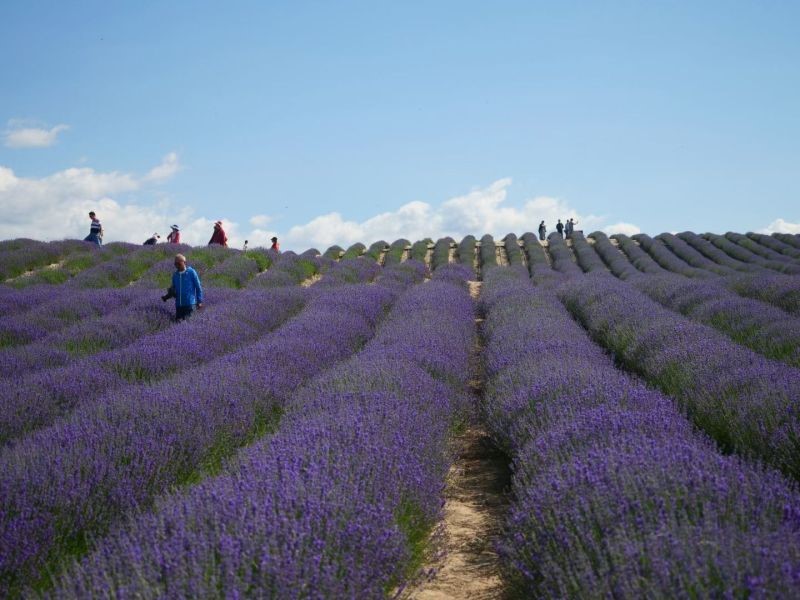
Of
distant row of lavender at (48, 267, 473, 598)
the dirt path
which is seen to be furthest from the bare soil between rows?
distant row of lavender at (48, 267, 473, 598)

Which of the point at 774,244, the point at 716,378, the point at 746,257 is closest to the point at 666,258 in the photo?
the point at 746,257

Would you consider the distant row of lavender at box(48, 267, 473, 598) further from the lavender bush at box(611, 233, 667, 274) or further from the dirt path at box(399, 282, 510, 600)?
the lavender bush at box(611, 233, 667, 274)

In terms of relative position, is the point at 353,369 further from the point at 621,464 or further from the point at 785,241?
the point at 785,241

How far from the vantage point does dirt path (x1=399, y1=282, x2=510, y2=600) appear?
300 cm

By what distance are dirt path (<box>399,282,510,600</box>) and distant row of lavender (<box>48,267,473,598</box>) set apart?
0.15m

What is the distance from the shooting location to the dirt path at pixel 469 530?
9.84 feet

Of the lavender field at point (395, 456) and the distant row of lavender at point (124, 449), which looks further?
the distant row of lavender at point (124, 449)

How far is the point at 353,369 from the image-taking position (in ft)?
16.0

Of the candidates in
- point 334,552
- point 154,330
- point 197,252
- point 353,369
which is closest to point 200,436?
point 353,369

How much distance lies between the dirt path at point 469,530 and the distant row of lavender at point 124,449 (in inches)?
46.6

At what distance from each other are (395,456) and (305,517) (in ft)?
2.70

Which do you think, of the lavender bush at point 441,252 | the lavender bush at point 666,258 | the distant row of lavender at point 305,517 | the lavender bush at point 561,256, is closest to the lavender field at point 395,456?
the distant row of lavender at point 305,517

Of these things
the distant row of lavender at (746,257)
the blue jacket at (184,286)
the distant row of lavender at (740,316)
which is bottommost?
the distant row of lavender at (740,316)

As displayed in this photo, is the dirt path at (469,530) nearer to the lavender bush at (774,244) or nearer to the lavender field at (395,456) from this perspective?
the lavender field at (395,456)
